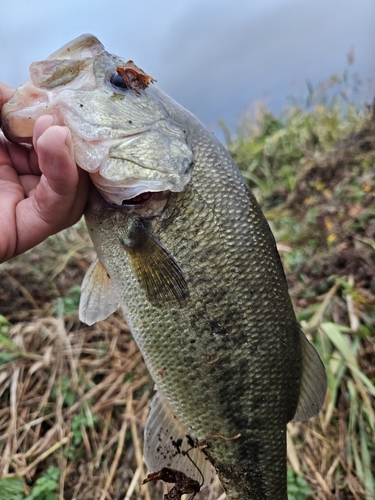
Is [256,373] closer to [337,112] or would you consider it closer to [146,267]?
[146,267]

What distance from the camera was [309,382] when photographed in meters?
1.45

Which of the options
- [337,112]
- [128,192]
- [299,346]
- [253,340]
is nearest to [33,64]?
[128,192]

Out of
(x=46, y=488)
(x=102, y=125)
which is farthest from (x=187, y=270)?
(x=46, y=488)

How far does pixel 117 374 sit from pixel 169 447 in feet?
3.95

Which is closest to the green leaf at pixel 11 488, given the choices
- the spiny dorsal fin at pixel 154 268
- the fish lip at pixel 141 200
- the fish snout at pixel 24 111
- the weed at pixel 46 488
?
the weed at pixel 46 488

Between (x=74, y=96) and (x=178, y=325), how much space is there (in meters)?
0.80

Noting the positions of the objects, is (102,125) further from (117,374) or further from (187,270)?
(117,374)

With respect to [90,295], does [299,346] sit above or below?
above

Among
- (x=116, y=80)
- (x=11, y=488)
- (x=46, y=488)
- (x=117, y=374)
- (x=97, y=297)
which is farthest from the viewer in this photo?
(x=117, y=374)

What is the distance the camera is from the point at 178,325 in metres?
1.31

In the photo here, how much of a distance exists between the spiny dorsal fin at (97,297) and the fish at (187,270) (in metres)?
0.03

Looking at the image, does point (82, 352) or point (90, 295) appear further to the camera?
point (82, 352)

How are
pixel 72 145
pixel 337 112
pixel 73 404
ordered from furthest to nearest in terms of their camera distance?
1. pixel 337 112
2. pixel 73 404
3. pixel 72 145

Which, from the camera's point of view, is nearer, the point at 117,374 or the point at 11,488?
the point at 11,488
